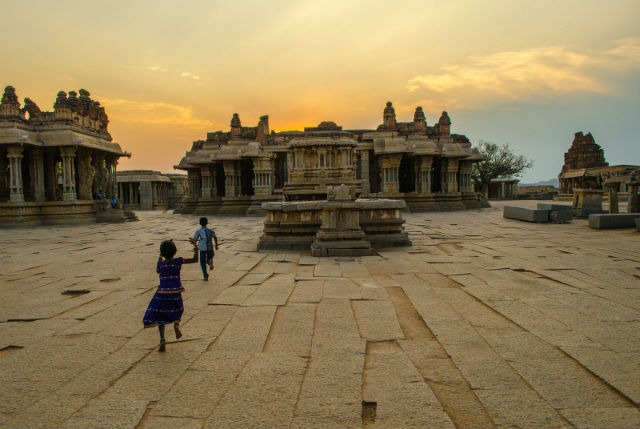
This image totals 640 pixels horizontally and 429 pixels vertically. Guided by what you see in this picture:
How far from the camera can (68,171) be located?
60.2 ft

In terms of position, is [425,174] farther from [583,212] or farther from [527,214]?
[583,212]

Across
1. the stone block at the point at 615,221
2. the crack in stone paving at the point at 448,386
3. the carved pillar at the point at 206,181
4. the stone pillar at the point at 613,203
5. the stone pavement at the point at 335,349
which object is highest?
the carved pillar at the point at 206,181

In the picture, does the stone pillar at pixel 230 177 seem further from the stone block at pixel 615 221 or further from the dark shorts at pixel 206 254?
the stone block at pixel 615 221

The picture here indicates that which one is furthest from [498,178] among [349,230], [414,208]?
[349,230]

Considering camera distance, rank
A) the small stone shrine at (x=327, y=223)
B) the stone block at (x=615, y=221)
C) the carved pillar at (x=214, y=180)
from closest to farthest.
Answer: the small stone shrine at (x=327, y=223) < the stone block at (x=615, y=221) < the carved pillar at (x=214, y=180)

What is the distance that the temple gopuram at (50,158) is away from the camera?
17.3 m

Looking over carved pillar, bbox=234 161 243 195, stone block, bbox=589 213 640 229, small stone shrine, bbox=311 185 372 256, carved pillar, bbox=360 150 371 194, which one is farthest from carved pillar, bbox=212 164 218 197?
stone block, bbox=589 213 640 229

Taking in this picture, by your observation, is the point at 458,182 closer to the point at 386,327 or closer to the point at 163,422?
the point at 386,327

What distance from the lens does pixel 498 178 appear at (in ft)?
151

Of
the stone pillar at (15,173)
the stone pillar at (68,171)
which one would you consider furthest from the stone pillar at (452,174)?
the stone pillar at (15,173)

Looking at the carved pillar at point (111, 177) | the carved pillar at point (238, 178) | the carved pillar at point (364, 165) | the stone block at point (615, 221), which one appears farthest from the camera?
the carved pillar at point (238, 178)

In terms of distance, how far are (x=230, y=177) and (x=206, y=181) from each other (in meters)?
2.57

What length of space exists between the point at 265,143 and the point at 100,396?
23.3 meters

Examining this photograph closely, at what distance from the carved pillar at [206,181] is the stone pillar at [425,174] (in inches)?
547
